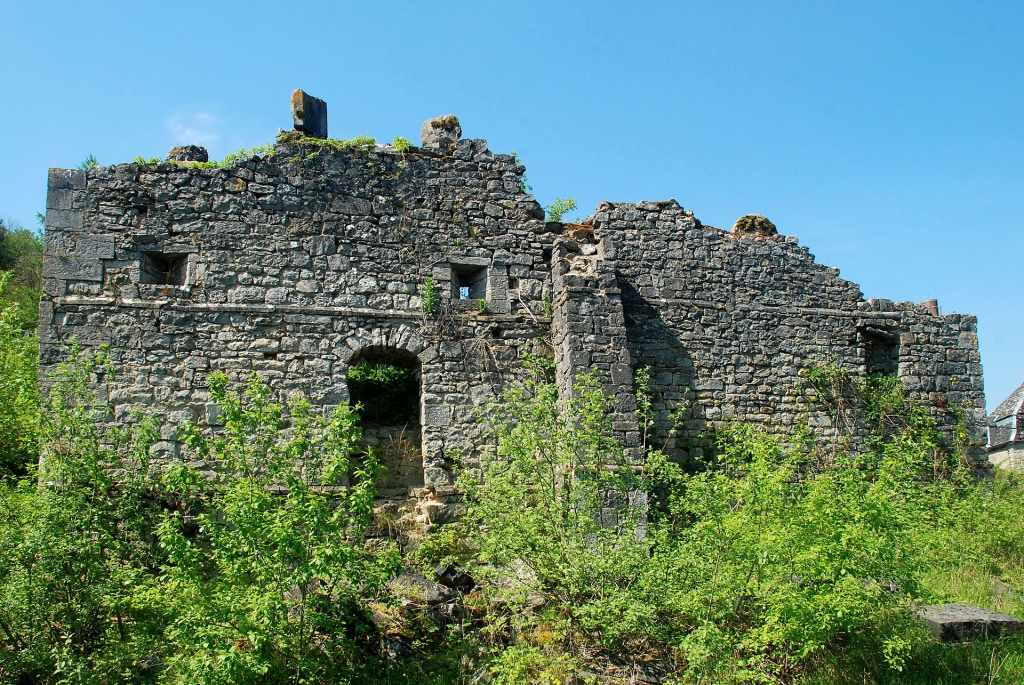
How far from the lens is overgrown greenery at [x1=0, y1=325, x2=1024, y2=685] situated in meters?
6.22

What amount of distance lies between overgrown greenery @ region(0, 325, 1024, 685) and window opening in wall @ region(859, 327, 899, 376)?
13.0ft

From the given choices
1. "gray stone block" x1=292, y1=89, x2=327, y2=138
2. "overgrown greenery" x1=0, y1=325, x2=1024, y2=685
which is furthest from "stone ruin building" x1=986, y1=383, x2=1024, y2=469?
"gray stone block" x1=292, y1=89, x2=327, y2=138

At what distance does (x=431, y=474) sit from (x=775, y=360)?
4755mm

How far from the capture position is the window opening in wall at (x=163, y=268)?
31.2 feet

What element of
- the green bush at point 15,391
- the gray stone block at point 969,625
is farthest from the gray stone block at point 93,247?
the gray stone block at point 969,625

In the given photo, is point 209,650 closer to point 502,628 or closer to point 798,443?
point 502,628

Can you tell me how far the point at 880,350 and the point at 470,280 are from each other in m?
5.80

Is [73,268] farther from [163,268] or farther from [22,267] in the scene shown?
[22,267]

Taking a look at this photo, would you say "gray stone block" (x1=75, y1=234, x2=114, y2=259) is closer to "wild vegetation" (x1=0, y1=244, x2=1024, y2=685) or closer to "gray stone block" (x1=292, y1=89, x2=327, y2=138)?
"wild vegetation" (x1=0, y1=244, x2=1024, y2=685)

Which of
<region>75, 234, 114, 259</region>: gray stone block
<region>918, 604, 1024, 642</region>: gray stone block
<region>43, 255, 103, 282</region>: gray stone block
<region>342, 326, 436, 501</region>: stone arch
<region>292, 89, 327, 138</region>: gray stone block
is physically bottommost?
<region>918, 604, 1024, 642</region>: gray stone block

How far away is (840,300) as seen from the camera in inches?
445

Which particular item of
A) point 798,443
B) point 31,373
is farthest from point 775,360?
point 31,373

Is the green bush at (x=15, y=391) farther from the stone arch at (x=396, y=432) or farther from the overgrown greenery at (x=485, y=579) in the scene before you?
the stone arch at (x=396, y=432)

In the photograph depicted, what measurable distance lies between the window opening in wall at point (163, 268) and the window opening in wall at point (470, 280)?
10.2ft
